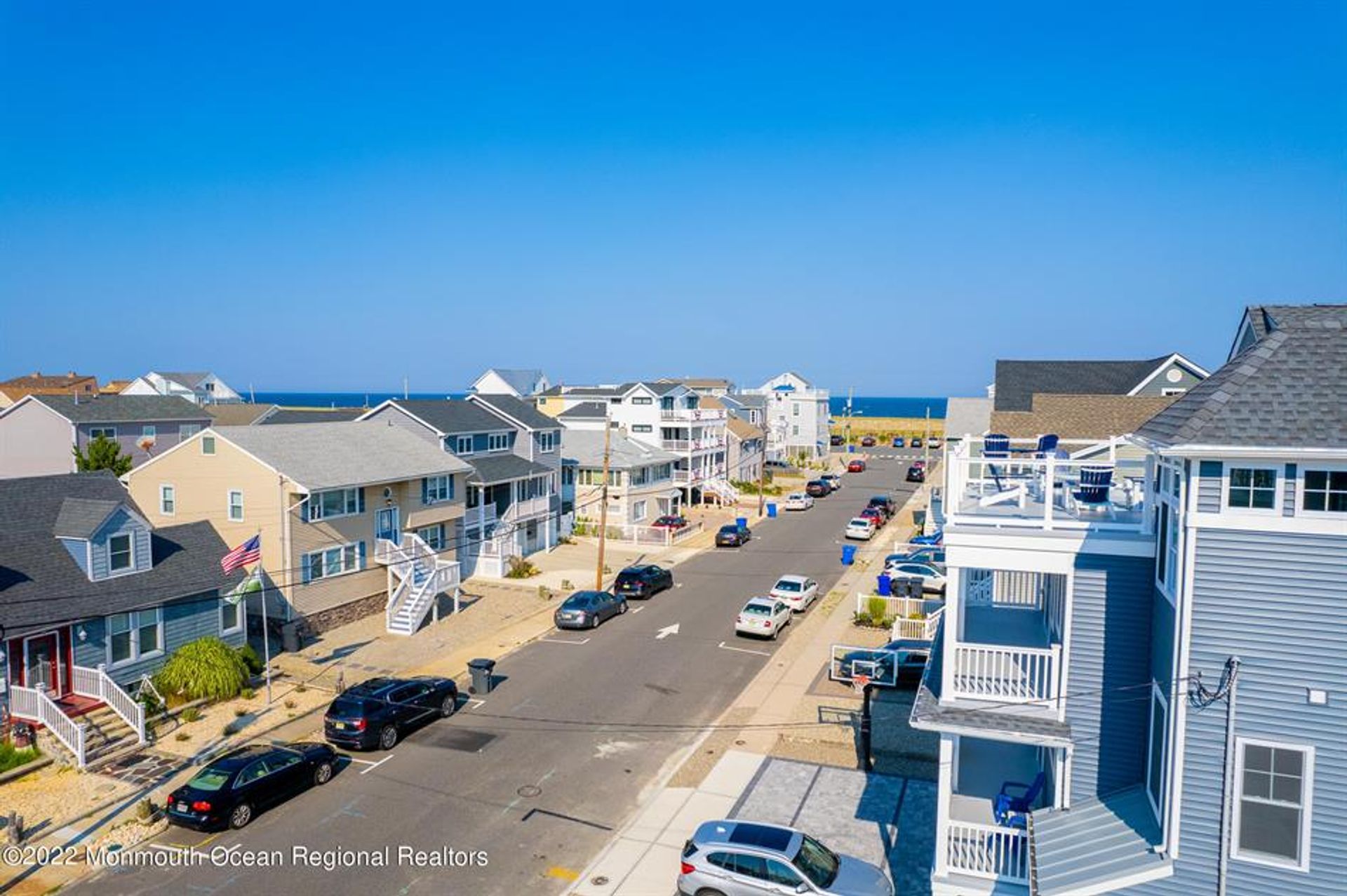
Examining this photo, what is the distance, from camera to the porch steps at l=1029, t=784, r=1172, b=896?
10.6 meters

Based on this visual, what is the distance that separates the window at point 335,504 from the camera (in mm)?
31188

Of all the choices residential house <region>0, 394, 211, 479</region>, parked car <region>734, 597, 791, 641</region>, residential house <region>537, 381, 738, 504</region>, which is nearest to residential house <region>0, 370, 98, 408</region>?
residential house <region>0, 394, 211, 479</region>

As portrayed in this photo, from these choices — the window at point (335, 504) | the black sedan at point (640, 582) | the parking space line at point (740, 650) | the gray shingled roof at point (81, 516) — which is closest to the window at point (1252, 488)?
the parking space line at point (740, 650)

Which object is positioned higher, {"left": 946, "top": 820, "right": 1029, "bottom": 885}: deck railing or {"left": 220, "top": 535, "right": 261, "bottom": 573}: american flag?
{"left": 220, "top": 535, "right": 261, "bottom": 573}: american flag

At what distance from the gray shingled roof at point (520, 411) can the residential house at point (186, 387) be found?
6316 cm

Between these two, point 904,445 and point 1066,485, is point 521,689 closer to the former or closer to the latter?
point 1066,485

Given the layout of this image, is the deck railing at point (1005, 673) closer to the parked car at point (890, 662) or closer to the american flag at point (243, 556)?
the parked car at point (890, 662)

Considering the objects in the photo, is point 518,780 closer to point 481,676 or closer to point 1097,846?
point 481,676

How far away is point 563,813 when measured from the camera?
18234 millimetres

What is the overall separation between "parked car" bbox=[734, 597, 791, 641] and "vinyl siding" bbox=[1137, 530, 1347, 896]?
2104 centimetres

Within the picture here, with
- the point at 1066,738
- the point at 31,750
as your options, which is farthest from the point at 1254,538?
the point at 31,750

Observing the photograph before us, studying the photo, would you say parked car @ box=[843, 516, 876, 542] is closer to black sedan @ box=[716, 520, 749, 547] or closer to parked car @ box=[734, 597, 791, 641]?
black sedan @ box=[716, 520, 749, 547]

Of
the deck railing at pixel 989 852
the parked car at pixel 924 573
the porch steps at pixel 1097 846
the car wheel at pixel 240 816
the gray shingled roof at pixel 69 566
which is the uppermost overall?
the gray shingled roof at pixel 69 566

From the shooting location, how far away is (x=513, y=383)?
83.6m
